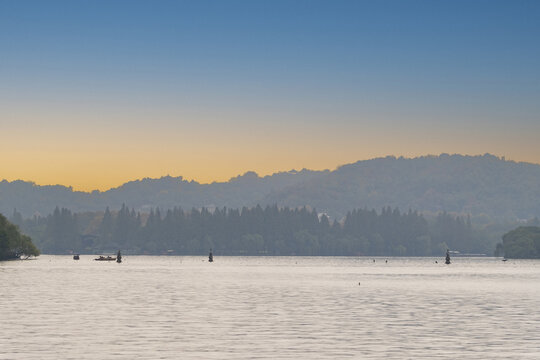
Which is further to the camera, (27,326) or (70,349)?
(27,326)

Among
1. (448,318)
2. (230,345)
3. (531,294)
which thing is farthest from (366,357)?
(531,294)

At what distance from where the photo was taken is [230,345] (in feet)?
188

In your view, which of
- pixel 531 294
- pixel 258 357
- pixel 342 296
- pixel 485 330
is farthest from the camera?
pixel 531 294

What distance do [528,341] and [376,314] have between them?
74.7 ft

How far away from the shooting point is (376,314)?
8188 centimetres

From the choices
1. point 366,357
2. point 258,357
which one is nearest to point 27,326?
point 258,357

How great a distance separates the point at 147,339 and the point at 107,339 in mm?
2481

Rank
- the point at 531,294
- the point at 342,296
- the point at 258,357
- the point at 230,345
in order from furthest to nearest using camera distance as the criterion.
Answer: the point at 531,294 → the point at 342,296 → the point at 230,345 → the point at 258,357

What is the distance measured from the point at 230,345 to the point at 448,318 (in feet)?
86.3

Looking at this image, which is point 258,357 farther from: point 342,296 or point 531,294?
point 531,294

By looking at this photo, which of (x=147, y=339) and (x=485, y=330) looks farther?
(x=485, y=330)

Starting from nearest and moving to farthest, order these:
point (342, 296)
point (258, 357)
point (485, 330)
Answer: point (258, 357), point (485, 330), point (342, 296)

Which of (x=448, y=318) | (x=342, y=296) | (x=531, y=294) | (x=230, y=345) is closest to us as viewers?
(x=230, y=345)

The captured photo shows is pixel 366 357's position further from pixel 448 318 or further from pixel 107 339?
pixel 448 318
